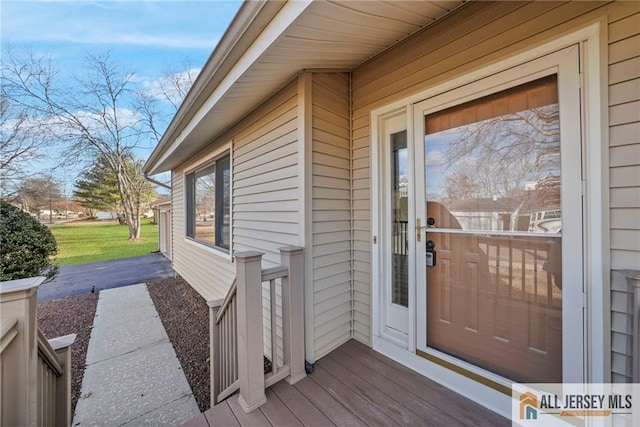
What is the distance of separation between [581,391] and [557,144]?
134 cm

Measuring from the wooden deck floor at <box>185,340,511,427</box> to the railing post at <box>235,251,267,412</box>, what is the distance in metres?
0.10

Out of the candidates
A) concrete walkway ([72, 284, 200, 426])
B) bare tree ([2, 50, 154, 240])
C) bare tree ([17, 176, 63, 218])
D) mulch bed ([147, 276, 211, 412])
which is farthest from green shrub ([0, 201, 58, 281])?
bare tree ([2, 50, 154, 240])

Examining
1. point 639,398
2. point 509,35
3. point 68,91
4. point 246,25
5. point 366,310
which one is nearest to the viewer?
point 639,398

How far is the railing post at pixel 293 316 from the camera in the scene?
6.50ft

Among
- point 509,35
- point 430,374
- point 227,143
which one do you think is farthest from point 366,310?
point 227,143

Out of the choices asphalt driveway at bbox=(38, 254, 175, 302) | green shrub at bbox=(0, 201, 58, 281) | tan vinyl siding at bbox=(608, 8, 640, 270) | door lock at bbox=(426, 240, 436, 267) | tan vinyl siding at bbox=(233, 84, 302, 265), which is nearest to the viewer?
tan vinyl siding at bbox=(608, 8, 640, 270)

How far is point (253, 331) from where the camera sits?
171 cm

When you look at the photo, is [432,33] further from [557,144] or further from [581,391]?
[581,391]

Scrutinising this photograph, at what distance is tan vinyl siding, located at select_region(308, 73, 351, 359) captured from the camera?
2246 millimetres

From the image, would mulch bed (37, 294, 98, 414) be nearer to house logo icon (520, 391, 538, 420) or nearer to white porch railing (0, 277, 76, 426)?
white porch railing (0, 277, 76, 426)

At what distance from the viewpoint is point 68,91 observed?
12.3 meters

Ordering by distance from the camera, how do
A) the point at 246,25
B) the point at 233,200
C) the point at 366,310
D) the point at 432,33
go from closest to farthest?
1. the point at 246,25
2. the point at 432,33
3. the point at 366,310
4. the point at 233,200

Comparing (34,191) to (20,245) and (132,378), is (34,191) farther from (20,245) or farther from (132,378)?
(132,378)

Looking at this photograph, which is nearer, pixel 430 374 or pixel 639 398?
pixel 639 398
